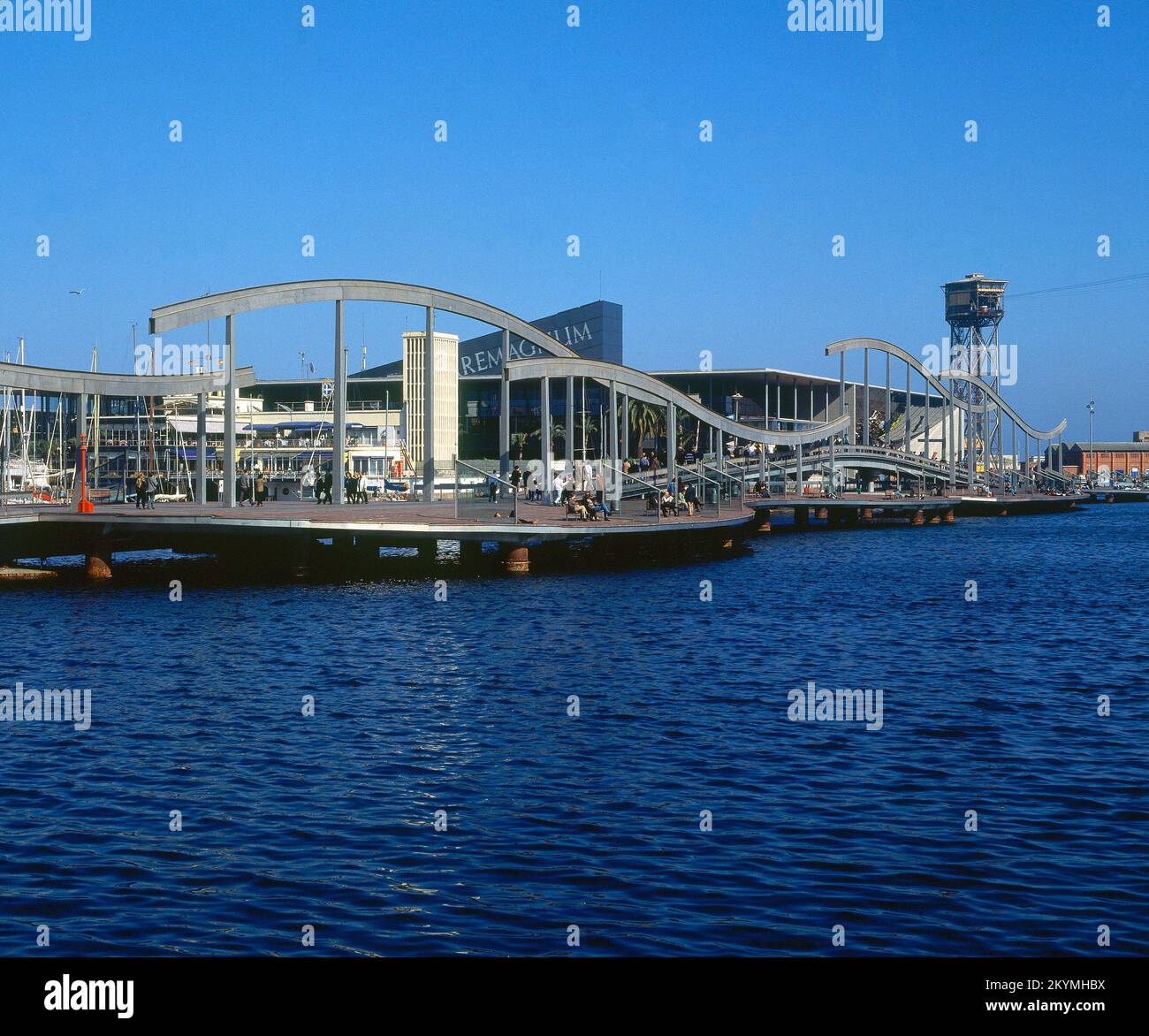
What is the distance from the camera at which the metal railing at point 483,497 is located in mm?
43312

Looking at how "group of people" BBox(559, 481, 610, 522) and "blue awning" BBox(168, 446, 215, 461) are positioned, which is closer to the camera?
"group of people" BBox(559, 481, 610, 522)

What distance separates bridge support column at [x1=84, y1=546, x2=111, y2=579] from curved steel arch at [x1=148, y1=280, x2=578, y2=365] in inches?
300

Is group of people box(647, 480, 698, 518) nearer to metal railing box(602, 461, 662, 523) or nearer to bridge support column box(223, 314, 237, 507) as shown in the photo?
metal railing box(602, 461, 662, 523)

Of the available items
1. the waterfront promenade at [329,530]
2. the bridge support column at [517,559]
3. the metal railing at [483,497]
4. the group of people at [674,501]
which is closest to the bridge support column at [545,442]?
the waterfront promenade at [329,530]

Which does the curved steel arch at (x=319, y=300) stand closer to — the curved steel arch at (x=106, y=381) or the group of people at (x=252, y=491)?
the curved steel arch at (x=106, y=381)

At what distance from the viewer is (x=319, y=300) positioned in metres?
47.9

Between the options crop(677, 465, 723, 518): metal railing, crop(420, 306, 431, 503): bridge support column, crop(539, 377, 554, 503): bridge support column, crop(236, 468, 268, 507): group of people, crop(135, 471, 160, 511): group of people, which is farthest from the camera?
crop(677, 465, 723, 518): metal railing

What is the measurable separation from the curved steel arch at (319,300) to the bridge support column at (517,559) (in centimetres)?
1111

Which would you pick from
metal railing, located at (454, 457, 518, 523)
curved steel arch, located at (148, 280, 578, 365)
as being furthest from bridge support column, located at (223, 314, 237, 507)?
metal railing, located at (454, 457, 518, 523)

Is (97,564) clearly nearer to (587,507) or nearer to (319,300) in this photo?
(319,300)

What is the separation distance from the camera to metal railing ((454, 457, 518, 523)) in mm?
43312

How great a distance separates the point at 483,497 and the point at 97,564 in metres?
13.0
